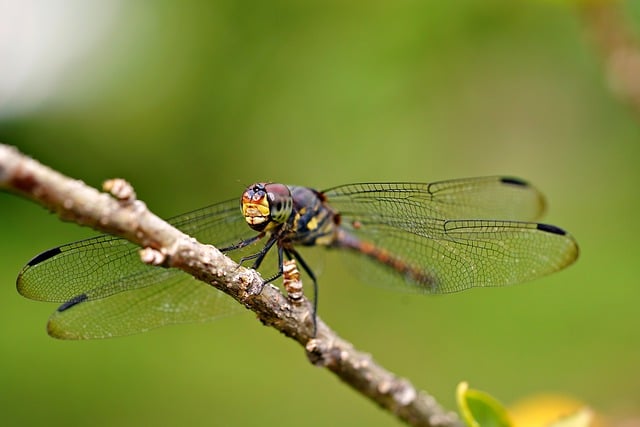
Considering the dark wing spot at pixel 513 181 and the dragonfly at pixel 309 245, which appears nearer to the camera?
the dragonfly at pixel 309 245

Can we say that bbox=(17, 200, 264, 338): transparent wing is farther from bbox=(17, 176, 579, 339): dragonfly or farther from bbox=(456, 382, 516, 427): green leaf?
bbox=(456, 382, 516, 427): green leaf

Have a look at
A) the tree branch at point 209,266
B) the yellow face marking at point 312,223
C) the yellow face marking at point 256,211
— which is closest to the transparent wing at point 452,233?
the yellow face marking at point 312,223

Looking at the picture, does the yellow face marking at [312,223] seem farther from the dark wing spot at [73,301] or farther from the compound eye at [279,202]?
the dark wing spot at [73,301]

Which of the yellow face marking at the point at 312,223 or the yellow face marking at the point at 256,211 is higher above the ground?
the yellow face marking at the point at 312,223

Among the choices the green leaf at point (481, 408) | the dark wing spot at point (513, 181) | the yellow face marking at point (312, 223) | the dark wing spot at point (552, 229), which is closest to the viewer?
the green leaf at point (481, 408)

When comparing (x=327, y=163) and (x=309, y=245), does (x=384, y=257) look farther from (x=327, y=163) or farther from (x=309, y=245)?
(x=327, y=163)
